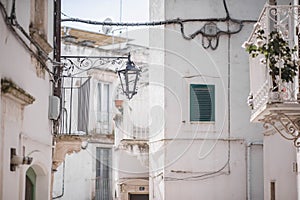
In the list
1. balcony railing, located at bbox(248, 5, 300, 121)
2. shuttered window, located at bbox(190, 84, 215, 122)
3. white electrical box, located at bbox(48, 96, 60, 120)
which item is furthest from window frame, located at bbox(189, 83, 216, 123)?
balcony railing, located at bbox(248, 5, 300, 121)

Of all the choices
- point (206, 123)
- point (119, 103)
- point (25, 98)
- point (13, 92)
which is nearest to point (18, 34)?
point (25, 98)

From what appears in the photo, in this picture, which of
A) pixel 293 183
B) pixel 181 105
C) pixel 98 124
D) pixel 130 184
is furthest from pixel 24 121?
pixel 98 124

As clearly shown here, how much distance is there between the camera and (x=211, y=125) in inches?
682

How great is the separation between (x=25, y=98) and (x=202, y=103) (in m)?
9.85

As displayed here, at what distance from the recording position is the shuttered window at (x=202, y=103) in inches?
679

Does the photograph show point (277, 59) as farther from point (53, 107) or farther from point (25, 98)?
point (53, 107)

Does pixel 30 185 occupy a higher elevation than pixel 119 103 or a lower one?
lower

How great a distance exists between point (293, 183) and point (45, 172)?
481 centimetres

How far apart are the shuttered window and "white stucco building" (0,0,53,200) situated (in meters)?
6.69

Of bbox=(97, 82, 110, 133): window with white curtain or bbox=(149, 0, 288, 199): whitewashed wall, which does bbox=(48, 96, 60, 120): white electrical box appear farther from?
bbox=(97, 82, 110, 133): window with white curtain

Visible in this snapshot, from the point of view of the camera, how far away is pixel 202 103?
679 inches

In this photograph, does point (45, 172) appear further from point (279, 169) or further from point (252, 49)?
point (279, 169)

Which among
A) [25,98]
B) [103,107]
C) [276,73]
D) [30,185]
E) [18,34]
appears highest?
[103,107]

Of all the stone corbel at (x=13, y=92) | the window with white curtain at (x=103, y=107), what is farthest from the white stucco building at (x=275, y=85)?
the window with white curtain at (x=103, y=107)
